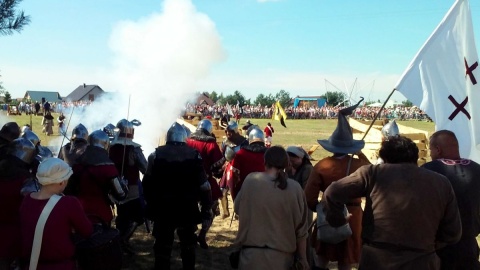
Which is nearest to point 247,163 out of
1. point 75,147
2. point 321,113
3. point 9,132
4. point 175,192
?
point 175,192

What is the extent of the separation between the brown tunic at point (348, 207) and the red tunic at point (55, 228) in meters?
2.02

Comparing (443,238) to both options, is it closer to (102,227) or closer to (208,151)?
(102,227)

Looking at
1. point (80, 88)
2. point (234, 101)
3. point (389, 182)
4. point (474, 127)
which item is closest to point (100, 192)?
point (389, 182)

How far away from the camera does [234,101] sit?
8100 centimetres

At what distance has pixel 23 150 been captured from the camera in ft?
15.6

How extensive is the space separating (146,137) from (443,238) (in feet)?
41.3

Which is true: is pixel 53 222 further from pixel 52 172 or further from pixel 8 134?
pixel 8 134

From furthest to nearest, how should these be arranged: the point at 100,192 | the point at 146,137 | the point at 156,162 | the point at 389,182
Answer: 1. the point at 146,137
2. the point at 156,162
3. the point at 100,192
4. the point at 389,182

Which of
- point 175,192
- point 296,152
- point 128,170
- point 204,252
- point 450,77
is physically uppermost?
point 450,77

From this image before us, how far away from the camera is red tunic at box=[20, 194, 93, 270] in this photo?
343 centimetres

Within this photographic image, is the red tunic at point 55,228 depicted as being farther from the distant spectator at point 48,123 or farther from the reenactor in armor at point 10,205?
the distant spectator at point 48,123

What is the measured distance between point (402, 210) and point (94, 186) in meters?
3.24

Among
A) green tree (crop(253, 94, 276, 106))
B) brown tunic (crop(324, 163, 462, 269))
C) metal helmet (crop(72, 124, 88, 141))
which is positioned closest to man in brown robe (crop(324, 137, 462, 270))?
brown tunic (crop(324, 163, 462, 269))

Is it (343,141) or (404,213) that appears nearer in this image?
(404,213)
